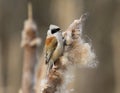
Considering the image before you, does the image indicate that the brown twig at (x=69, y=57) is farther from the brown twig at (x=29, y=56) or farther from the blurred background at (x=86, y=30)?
the blurred background at (x=86, y=30)

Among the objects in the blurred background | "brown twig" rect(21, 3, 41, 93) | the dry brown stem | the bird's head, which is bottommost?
the dry brown stem

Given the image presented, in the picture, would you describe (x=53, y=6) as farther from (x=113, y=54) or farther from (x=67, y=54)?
(x=67, y=54)

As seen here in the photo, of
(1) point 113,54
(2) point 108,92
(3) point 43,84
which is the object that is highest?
(1) point 113,54

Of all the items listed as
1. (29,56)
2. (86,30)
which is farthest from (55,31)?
(86,30)

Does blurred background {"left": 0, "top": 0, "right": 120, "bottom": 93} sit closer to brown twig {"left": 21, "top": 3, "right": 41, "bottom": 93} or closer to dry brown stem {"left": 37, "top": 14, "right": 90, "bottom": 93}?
brown twig {"left": 21, "top": 3, "right": 41, "bottom": 93}

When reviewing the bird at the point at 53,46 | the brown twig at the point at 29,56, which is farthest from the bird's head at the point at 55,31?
the brown twig at the point at 29,56

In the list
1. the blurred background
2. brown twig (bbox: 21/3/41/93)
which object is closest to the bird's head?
brown twig (bbox: 21/3/41/93)

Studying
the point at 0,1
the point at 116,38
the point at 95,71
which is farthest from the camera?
the point at 0,1

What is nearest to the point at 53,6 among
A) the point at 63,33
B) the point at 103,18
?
the point at 103,18

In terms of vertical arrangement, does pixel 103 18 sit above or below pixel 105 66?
above
